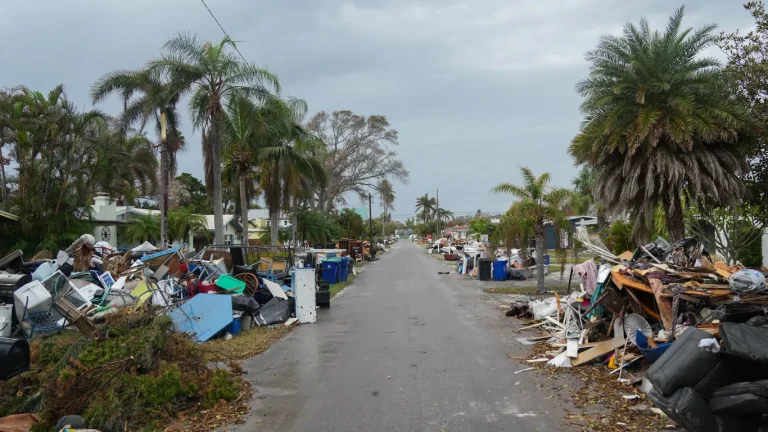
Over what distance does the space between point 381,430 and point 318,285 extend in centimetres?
1242

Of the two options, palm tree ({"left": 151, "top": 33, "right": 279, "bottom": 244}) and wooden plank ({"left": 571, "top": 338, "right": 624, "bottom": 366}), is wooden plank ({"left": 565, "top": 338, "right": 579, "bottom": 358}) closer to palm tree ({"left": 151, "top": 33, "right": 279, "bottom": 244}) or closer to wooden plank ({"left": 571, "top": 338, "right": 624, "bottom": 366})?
wooden plank ({"left": 571, "top": 338, "right": 624, "bottom": 366})

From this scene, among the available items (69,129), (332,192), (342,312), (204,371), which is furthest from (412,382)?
(332,192)

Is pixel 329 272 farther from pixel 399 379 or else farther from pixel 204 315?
pixel 399 379

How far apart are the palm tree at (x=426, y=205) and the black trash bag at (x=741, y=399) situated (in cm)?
14488

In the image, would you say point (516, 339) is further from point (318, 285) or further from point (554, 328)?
point (318, 285)

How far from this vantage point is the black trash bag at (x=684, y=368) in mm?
5086

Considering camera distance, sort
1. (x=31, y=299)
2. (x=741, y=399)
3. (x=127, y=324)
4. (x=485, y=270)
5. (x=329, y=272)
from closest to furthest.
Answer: (x=741, y=399) < (x=127, y=324) < (x=31, y=299) < (x=329, y=272) < (x=485, y=270)

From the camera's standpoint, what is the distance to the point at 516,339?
432 inches

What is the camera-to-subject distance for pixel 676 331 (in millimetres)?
7711

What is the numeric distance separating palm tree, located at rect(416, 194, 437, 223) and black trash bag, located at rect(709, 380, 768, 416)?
14488cm

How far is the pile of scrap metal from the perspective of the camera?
11.0m

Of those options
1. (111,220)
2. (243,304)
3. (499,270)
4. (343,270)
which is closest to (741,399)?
(243,304)

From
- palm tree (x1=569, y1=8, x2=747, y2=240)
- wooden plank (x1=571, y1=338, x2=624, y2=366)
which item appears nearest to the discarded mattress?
wooden plank (x1=571, y1=338, x2=624, y2=366)

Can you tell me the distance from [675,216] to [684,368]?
1159 cm
